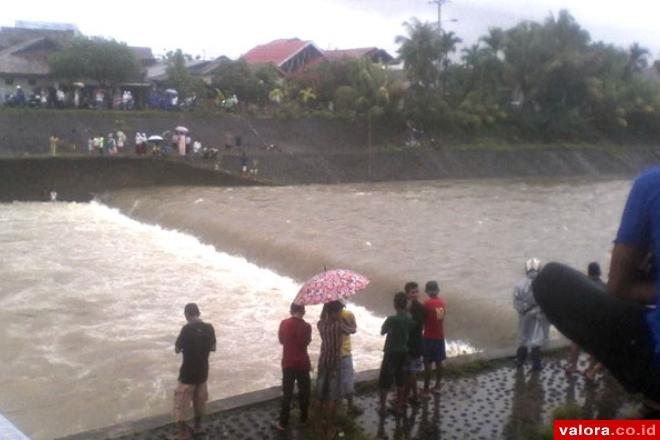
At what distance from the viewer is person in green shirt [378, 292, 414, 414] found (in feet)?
18.8

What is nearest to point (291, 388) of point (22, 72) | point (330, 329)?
point (330, 329)

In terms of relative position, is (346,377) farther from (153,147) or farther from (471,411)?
(153,147)

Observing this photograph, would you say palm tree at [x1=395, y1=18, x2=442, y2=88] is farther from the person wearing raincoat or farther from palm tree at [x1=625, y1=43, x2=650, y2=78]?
the person wearing raincoat

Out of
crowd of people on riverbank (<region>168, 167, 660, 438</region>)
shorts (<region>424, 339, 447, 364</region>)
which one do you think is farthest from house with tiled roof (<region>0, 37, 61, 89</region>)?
shorts (<region>424, 339, 447, 364</region>)

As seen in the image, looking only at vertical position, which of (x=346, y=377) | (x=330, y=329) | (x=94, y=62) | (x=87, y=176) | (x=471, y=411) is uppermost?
(x=94, y=62)

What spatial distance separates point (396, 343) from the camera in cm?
579

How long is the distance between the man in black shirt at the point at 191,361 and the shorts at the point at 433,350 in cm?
181

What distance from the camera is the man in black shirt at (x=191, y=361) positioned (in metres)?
5.61

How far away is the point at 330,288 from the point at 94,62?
30454 millimetres

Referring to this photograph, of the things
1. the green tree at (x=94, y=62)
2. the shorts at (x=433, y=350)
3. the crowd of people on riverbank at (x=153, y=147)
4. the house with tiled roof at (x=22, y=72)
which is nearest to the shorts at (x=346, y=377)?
the shorts at (x=433, y=350)

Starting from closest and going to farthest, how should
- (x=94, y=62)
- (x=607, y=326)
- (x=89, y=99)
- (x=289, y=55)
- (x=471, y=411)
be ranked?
(x=607, y=326), (x=471, y=411), (x=89, y=99), (x=94, y=62), (x=289, y=55)

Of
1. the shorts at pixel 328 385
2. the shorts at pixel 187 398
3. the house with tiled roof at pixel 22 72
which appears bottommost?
the shorts at pixel 187 398

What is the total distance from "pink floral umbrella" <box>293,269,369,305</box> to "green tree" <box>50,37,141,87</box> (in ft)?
98.8

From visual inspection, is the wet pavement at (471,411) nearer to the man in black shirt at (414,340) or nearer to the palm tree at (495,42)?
the man in black shirt at (414,340)
